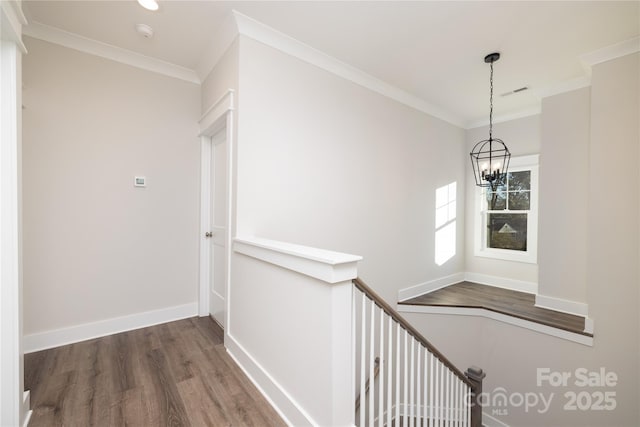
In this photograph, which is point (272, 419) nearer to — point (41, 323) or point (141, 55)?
point (41, 323)

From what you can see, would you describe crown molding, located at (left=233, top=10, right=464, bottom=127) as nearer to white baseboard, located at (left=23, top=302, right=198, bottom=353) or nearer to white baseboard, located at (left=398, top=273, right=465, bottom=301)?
white baseboard, located at (left=398, top=273, right=465, bottom=301)

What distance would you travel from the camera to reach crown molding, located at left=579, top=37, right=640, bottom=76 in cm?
242

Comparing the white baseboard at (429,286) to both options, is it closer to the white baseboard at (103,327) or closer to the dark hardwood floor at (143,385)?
the dark hardwood floor at (143,385)

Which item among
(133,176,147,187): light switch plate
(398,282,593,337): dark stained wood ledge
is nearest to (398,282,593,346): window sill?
(398,282,593,337): dark stained wood ledge

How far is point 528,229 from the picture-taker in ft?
13.3

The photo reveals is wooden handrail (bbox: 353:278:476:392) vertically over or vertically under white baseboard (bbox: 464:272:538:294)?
over

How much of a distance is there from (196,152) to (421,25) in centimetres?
259

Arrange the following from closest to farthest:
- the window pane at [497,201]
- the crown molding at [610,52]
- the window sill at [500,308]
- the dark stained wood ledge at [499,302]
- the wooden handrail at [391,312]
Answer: the wooden handrail at [391,312], the crown molding at [610,52], the window sill at [500,308], the dark stained wood ledge at [499,302], the window pane at [497,201]

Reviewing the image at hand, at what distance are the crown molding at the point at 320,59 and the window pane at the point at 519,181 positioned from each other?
1.63m

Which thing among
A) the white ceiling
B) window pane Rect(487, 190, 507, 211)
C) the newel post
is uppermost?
the white ceiling

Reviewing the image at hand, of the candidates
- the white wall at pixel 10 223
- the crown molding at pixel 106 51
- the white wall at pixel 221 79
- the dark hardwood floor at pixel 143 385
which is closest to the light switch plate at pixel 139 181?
the white wall at pixel 221 79

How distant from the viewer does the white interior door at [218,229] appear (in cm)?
278

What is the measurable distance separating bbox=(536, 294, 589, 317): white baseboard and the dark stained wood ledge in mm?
54

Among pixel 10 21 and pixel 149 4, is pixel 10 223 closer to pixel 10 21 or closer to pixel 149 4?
pixel 10 21
